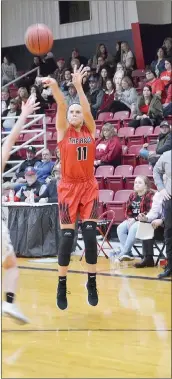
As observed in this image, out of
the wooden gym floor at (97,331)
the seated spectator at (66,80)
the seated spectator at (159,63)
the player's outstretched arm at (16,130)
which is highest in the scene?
the seated spectator at (159,63)

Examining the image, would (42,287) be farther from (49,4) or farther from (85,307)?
(49,4)

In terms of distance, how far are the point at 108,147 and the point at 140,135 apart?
0.76 metres

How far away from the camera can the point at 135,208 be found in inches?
239

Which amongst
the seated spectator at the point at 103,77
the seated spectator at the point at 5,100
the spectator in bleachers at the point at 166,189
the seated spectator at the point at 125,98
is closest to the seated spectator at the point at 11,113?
the seated spectator at the point at 5,100

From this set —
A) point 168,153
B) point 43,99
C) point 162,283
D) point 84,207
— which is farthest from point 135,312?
point 43,99

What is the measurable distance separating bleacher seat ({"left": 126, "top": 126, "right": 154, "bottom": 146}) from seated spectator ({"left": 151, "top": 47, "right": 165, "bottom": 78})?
1.43 feet

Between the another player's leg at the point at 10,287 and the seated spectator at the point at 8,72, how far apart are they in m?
1.95

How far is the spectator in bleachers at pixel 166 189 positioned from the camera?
15.0 ft

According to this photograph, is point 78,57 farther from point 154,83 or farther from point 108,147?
point 108,147

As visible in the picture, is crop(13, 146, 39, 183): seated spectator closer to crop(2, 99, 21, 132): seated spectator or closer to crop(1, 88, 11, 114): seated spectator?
crop(2, 99, 21, 132): seated spectator

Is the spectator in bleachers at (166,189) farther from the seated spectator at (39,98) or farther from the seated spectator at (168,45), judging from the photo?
the seated spectator at (39,98)

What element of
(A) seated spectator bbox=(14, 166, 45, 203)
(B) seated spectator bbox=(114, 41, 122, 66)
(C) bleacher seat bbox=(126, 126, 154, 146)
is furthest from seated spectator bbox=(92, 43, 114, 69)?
(A) seated spectator bbox=(14, 166, 45, 203)

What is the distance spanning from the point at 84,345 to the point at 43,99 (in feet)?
6.47

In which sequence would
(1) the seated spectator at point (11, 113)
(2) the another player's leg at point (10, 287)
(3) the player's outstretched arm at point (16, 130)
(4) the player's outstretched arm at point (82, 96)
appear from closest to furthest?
1. (3) the player's outstretched arm at point (16, 130)
2. (2) the another player's leg at point (10, 287)
3. (4) the player's outstretched arm at point (82, 96)
4. (1) the seated spectator at point (11, 113)
